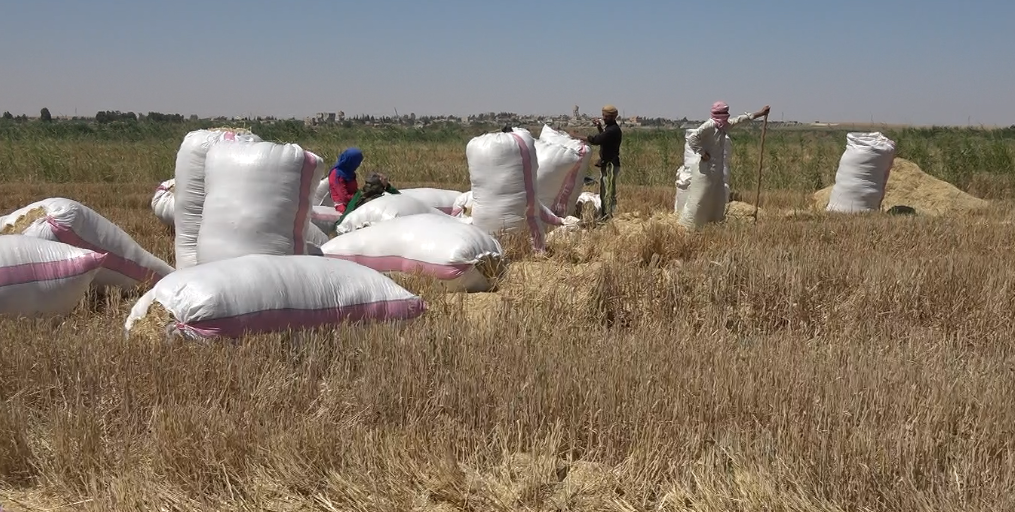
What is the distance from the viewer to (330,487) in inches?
111

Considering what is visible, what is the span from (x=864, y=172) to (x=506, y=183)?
559 cm

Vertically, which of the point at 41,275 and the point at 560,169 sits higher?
the point at 560,169

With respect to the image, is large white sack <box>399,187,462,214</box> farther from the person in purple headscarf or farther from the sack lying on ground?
the person in purple headscarf

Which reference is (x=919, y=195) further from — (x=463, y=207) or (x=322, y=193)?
(x=322, y=193)

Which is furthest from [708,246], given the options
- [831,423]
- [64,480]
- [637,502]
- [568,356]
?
[64,480]

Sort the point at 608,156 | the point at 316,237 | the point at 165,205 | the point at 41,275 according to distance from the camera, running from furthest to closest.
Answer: the point at 608,156
the point at 165,205
the point at 316,237
the point at 41,275

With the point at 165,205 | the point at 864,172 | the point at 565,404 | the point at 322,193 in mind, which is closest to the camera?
the point at 565,404

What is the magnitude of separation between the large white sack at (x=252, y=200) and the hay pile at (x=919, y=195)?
25.9 feet

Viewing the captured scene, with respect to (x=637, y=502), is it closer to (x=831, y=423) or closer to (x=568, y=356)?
(x=831, y=423)

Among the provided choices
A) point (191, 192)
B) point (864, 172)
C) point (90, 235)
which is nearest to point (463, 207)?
point (191, 192)

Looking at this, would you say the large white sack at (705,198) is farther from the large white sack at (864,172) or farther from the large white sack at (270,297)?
the large white sack at (270,297)

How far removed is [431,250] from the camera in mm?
5637

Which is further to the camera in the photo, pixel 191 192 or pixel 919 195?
pixel 919 195

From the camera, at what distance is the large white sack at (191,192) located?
235 inches
